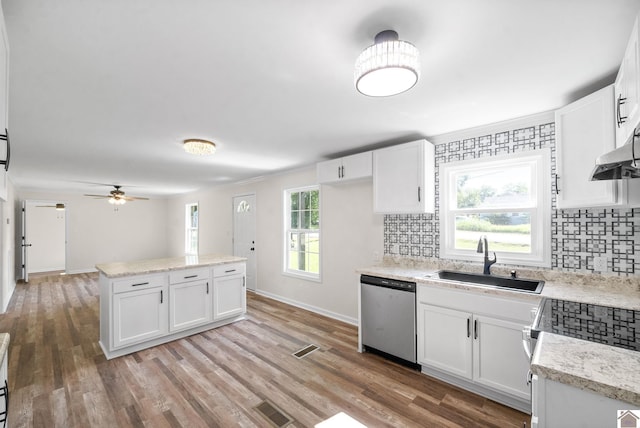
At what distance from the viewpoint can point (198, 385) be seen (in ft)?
7.80

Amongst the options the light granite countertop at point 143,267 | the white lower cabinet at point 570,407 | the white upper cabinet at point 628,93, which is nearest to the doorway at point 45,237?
the light granite countertop at point 143,267

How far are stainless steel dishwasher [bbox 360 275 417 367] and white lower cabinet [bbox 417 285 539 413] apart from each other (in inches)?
3.5

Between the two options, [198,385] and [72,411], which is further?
[198,385]

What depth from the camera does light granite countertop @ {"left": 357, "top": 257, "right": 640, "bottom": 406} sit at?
0.84 metres

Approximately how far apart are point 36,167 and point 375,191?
5.21m

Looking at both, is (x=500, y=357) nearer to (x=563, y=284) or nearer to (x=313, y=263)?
(x=563, y=284)

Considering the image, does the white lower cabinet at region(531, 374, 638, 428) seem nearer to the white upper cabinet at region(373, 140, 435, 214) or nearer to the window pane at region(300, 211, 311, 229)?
the white upper cabinet at region(373, 140, 435, 214)

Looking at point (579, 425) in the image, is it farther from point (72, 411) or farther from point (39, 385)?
point (39, 385)

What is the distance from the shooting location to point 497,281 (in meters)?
2.52

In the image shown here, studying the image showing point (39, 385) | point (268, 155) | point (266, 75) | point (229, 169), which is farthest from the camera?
point (229, 169)

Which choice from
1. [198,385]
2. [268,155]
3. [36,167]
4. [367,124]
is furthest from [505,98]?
[36,167]

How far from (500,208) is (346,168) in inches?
67.4

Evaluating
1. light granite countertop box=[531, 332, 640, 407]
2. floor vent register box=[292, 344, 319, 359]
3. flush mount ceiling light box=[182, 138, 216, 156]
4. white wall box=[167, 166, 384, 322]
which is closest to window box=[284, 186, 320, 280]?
white wall box=[167, 166, 384, 322]

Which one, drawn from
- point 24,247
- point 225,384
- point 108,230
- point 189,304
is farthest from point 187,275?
point 108,230
